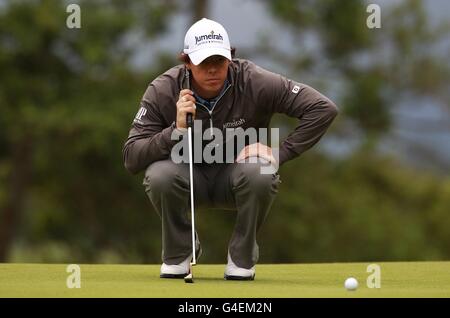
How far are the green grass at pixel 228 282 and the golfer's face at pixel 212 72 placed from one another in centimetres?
109

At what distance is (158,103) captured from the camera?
6.71m

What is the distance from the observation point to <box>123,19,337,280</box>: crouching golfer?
6.58m

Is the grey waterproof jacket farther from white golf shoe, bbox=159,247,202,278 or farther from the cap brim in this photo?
white golf shoe, bbox=159,247,202,278

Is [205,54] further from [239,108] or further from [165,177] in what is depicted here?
[165,177]

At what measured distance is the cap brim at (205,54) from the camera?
6.49m

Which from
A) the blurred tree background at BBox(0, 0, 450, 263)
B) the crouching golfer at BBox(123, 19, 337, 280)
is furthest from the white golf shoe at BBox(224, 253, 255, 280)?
the blurred tree background at BBox(0, 0, 450, 263)

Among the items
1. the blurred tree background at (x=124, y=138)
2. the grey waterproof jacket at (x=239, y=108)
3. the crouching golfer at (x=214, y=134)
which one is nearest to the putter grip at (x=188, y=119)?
the crouching golfer at (x=214, y=134)

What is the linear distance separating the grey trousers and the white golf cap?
24.1 inches

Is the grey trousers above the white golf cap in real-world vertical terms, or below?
below

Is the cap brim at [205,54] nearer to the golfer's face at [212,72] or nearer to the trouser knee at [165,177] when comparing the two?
the golfer's face at [212,72]

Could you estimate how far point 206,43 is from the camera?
257 inches

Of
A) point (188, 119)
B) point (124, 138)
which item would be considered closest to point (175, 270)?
point (188, 119)

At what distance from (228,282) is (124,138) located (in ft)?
62.6
